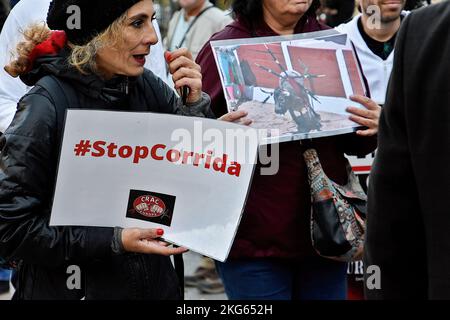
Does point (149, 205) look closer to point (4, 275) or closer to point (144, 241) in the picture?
point (144, 241)

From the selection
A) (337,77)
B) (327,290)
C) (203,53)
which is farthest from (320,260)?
(203,53)

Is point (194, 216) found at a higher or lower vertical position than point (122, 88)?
lower

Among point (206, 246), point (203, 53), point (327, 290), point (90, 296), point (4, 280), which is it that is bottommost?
point (4, 280)

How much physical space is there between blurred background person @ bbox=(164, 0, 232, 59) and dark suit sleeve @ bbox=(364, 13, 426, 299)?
4930mm

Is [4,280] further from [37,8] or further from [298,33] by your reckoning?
[298,33]

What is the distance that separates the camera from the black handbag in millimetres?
3258

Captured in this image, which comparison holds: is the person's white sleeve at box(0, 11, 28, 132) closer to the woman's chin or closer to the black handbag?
the woman's chin

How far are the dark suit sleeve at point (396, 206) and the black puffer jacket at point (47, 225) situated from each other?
35.0 inches

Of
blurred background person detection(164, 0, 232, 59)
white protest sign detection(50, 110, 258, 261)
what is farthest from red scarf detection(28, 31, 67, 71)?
blurred background person detection(164, 0, 232, 59)

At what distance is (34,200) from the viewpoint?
2490 mm

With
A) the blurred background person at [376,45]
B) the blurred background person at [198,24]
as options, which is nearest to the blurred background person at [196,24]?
the blurred background person at [198,24]

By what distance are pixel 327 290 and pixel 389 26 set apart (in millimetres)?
1329

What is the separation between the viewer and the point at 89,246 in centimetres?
254

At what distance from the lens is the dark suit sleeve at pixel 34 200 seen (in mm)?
2459
